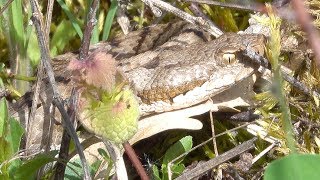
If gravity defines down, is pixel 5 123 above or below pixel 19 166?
above

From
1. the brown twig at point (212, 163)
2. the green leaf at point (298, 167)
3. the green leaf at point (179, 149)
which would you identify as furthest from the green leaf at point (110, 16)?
the green leaf at point (298, 167)

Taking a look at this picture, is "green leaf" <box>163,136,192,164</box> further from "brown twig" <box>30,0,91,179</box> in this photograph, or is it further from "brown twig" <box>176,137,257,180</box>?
"brown twig" <box>30,0,91,179</box>

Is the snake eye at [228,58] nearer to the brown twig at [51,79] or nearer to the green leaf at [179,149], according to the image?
the green leaf at [179,149]

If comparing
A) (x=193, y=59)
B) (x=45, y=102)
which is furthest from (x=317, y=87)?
(x=45, y=102)

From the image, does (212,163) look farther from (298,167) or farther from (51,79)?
(298,167)

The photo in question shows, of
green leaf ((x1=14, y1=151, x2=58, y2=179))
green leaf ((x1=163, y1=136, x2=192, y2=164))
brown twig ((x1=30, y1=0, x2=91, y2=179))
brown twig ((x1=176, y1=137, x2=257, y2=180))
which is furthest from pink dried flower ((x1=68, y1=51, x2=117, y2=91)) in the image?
green leaf ((x1=163, y1=136, x2=192, y2=164))

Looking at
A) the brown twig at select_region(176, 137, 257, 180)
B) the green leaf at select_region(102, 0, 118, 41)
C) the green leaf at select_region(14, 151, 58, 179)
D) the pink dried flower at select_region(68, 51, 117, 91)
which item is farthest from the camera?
the green leaf at select_region(102, 0, 118, 41)

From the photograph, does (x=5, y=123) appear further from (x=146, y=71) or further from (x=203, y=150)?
(x=203, y=150)
